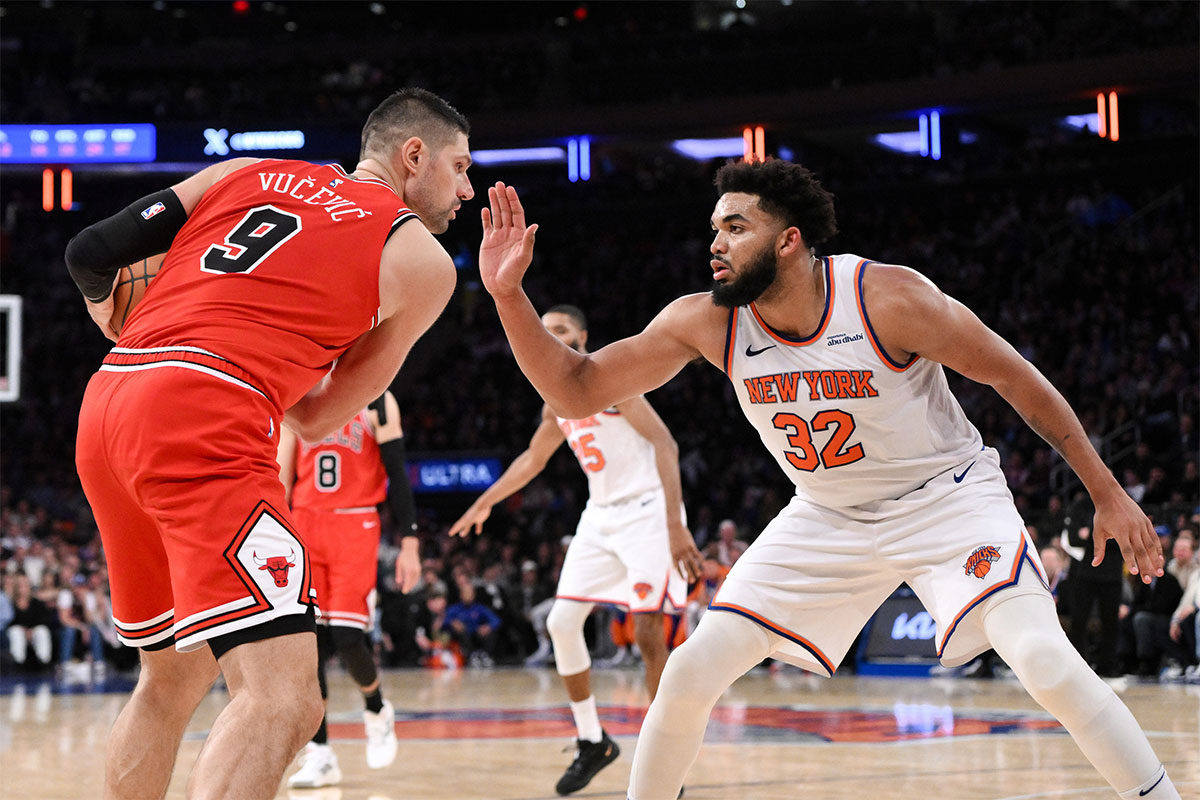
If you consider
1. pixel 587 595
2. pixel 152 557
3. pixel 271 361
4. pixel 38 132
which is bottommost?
pixel 587 595

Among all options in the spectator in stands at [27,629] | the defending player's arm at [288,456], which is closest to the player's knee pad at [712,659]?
the defending player's arm at [288,456]

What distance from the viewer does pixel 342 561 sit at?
266 inches

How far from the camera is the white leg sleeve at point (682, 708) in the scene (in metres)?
3.71

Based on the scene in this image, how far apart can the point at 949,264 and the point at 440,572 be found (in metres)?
9.95

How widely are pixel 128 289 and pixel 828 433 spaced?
2.04 metres

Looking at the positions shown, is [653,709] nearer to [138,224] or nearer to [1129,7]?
[138,224]

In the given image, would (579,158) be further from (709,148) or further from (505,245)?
(505,245)

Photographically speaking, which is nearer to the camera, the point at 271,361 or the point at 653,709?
the point at 271,361

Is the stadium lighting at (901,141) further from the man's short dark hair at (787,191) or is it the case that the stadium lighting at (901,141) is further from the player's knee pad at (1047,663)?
the player's knee pad at (1047,663)

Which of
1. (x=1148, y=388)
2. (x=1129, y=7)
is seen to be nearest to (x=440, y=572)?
(x=1148, y=388)

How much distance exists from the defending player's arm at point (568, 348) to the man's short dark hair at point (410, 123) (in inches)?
8.6

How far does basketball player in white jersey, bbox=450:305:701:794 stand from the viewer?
21.6 ft

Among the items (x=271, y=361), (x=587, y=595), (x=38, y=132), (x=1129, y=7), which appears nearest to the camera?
(x=271, y=361)

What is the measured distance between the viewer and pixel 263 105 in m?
24.5
